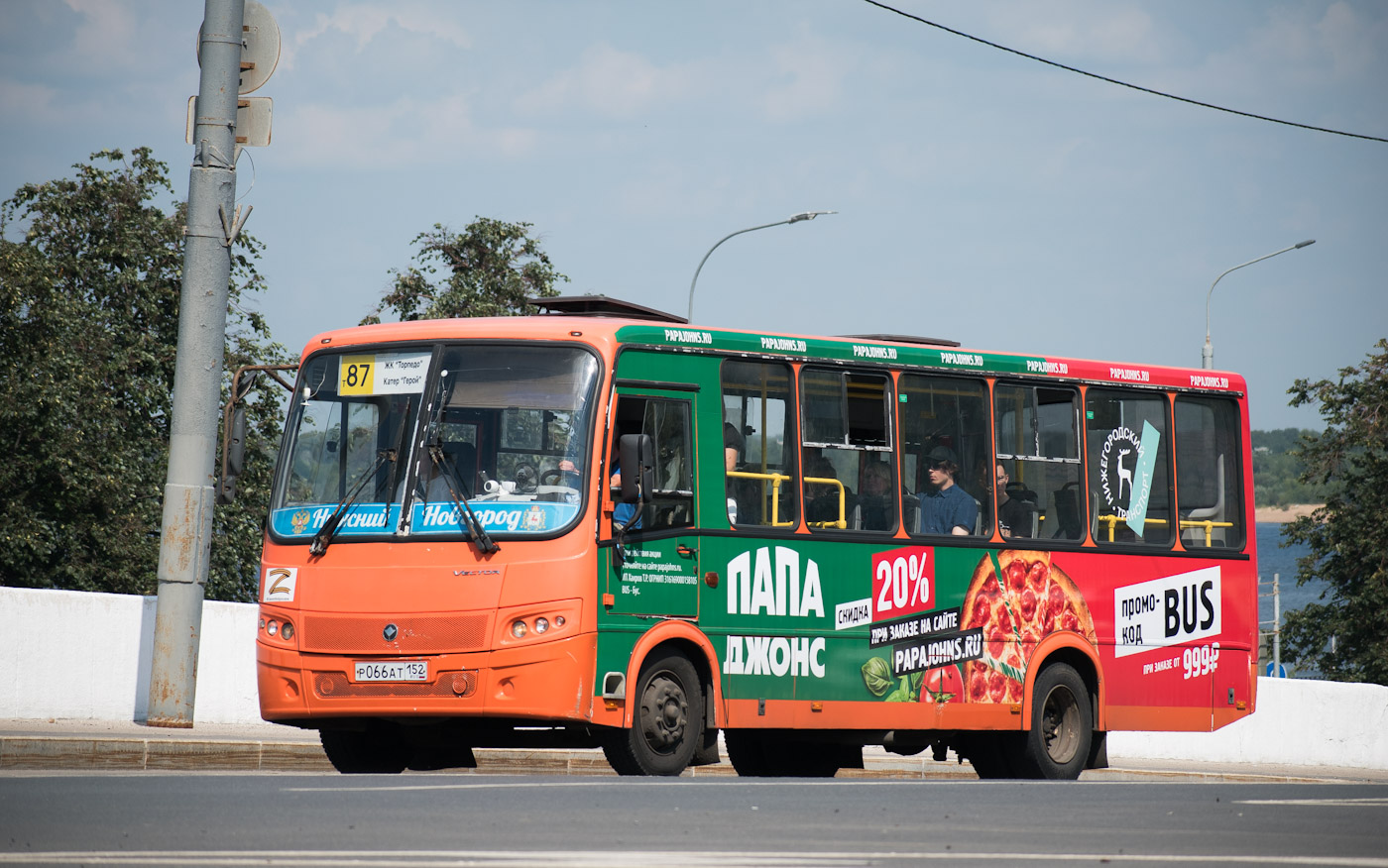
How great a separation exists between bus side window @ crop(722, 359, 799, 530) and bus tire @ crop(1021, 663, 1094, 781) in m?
3.09

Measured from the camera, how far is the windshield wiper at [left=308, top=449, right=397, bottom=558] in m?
13.2

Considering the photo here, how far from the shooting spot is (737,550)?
45.7 ft

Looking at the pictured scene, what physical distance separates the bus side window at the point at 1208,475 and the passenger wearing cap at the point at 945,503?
251 cm

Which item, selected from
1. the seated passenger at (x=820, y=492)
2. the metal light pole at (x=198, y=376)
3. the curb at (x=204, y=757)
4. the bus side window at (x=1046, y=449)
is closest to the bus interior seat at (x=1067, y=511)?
the bus side window at (x=1046, y=449)

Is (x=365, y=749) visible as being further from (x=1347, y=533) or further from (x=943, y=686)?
(x=1347, y=533)

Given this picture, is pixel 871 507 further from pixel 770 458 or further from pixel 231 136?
pixel 231 136

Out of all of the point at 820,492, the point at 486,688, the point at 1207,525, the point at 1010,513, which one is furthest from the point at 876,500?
the point at 1207,525

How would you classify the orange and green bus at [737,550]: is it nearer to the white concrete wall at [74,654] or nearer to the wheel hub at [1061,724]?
the wheel hub at [1061,724]

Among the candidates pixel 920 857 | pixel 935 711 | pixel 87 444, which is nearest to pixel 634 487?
pixel 935 711

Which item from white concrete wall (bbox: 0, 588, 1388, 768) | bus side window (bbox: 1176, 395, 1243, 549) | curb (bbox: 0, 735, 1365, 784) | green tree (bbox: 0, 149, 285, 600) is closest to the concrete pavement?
curb (bbox: 0, 735, 1365, 784)

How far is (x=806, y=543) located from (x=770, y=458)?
66 cm

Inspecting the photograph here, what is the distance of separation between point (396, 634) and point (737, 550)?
97.6 inches

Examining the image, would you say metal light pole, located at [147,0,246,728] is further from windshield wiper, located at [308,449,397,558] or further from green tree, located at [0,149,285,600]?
green tree, located at [0,149,285,600]

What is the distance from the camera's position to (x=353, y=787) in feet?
34.2
